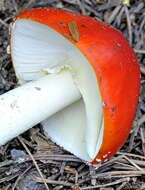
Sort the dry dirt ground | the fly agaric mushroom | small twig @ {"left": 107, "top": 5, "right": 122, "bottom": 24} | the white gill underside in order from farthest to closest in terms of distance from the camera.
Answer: small twig @ {"left": 107, "top": 5, "right": 122, "bottom": 24}, the dry dirt ground, the white gill underside, the fly agaric mushroom

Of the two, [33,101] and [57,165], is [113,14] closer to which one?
[33,101]

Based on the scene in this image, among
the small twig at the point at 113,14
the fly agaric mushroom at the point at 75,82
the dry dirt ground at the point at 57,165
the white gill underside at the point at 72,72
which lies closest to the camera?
the fly agaric mushroom at the point at 75,82

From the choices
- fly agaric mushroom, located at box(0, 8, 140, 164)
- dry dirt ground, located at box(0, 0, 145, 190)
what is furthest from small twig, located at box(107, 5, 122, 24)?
fly agaric mushroom, located at box(0, 8, 140, 164)

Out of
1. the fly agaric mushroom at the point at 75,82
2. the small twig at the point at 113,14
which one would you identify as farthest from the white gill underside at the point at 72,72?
the small twig at the point at 113,14

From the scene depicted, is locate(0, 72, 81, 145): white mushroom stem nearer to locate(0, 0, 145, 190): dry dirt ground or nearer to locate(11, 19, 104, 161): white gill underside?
locate(11, 19, 104, 161): white gill underside

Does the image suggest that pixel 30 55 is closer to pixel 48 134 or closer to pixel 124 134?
pixel 48 134

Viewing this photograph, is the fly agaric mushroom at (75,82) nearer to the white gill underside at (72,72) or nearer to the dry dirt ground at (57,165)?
the white gill underside at (72,72)

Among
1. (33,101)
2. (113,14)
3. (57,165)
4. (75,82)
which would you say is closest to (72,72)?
(75,82)
